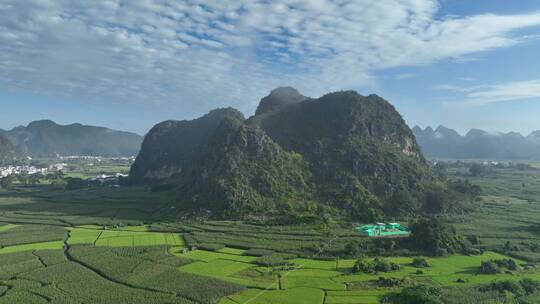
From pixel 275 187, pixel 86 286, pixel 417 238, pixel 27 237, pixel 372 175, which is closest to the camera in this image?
pixel 86 286

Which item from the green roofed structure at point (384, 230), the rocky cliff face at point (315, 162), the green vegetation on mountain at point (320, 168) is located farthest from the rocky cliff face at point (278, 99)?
the green roofed structure at point (384, 230)

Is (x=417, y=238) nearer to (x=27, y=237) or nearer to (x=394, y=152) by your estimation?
(x=394, y=152)

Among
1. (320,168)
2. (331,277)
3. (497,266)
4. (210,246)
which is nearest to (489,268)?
(497,266)

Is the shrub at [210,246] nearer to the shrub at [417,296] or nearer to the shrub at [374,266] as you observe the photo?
the shrub at [374,266]

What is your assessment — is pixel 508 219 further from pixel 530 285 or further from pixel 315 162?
pixel 530 285

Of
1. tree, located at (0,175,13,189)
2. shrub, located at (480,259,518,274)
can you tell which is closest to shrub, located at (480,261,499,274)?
shrub, located at (480,259,518,274)

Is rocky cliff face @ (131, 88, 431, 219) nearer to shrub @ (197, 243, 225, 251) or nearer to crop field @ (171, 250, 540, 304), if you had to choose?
shrub @ (197, 243, 225, 251)

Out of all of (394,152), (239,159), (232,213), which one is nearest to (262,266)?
(232,213)
